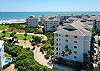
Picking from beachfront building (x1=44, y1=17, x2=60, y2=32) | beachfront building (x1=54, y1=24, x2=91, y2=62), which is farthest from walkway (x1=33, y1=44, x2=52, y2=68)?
beachfront building (x1=44, y1=17, x2=60, y2=32)

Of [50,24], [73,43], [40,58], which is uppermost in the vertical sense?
[73,43]

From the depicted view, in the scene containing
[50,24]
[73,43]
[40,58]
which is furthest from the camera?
[50,24]

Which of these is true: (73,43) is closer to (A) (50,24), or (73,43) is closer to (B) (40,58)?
(B) (40,58)

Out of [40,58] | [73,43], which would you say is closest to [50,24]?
[40,58]

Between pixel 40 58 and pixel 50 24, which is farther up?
pixel 50 24

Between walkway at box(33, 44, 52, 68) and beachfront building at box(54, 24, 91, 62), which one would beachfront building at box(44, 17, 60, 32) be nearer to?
walkway at box(33, 44, 52, 68)

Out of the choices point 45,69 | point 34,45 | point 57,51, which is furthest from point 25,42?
point 45,69

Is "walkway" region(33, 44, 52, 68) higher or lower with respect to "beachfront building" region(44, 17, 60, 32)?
lower

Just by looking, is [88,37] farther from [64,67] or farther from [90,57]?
[64,67]

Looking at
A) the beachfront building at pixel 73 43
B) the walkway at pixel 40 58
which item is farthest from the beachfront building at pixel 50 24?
the beachfront building at pixel 73 43
